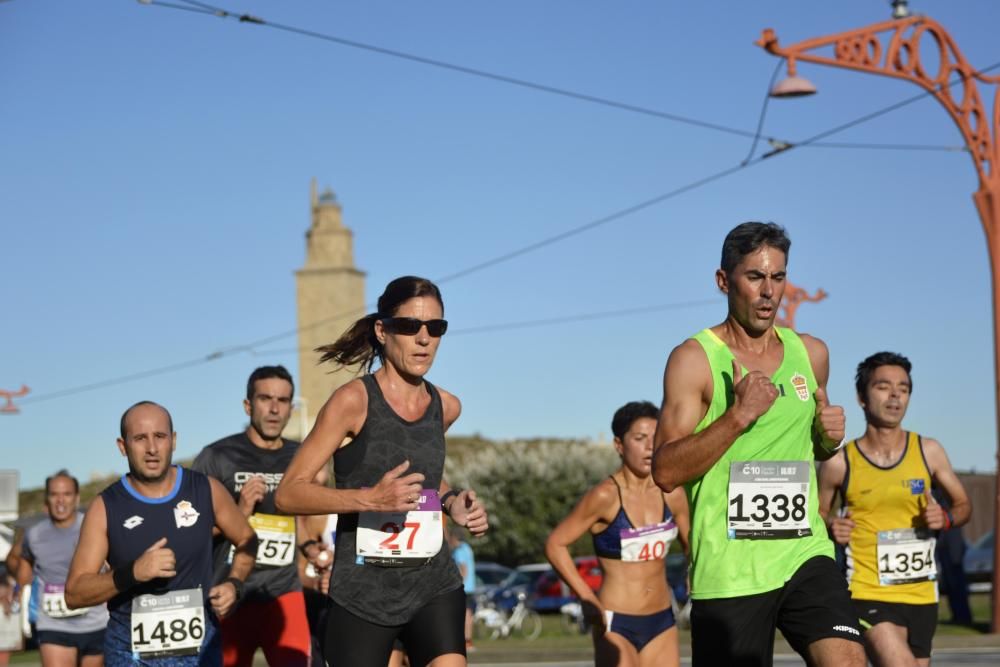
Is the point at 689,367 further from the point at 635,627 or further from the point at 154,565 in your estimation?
the point at 635,627

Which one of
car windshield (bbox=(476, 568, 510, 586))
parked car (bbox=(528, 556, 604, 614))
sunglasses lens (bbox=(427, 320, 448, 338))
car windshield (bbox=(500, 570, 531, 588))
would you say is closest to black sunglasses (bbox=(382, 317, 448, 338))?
sunglasses lens (bbox=(427, 320, 448, 338))

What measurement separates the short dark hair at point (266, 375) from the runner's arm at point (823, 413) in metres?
4.36

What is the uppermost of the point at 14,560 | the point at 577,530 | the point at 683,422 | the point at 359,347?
the point at 359,347

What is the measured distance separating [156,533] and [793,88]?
9754 millimetres

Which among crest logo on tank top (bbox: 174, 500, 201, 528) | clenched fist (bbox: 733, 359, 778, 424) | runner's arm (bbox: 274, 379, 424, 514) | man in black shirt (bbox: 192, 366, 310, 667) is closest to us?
clenched fist (bbox: 733, 359, 778, 424)

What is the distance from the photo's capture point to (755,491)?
237 inches

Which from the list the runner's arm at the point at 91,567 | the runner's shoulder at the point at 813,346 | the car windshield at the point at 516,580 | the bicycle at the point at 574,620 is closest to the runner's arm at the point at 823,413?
the runner's shoulder at the point at 813,346

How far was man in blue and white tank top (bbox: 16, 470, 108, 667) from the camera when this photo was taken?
37.0 feet

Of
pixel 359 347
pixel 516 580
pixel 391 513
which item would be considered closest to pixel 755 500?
pixel 391 513

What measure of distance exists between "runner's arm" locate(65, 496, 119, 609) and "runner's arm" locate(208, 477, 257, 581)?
555 mm

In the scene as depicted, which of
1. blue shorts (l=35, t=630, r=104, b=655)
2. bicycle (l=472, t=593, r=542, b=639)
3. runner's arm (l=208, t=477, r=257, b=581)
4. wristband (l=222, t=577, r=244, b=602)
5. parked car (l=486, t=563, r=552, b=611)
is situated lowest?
bicycle (l=472, t=593, r=542, b=639)

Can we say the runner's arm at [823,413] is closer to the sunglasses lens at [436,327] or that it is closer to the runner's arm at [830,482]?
the sunglasses lens at [436,327]

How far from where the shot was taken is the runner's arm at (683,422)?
586 centimetres

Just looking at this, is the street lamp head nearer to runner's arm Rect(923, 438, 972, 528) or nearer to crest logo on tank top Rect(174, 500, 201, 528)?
runner's arm Rect(923, 438, 972, 528)
